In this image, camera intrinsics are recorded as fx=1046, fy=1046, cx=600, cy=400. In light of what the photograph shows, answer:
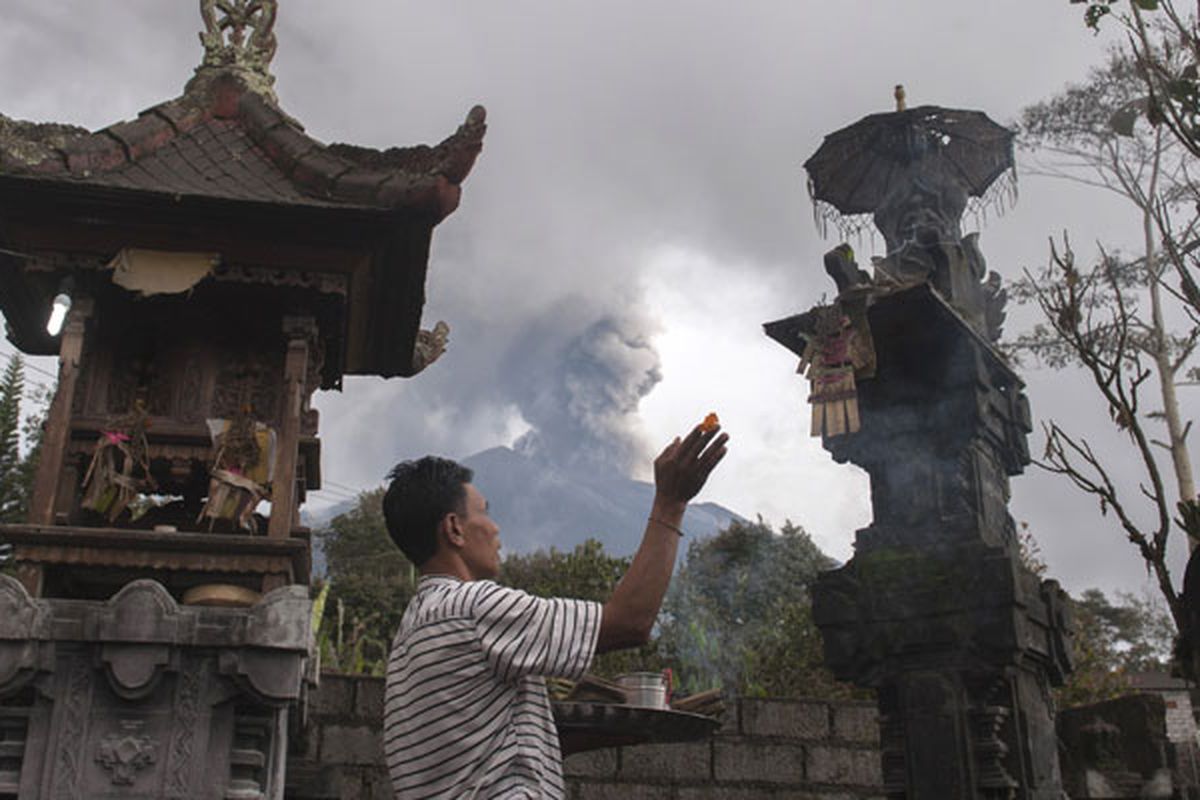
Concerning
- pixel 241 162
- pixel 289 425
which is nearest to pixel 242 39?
pixel 241 162

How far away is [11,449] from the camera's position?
72.7ft

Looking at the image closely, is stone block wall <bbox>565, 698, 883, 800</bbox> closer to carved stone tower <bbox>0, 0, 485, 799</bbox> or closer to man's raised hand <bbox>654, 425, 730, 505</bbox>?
carved stone tower <bbox>0, 0, 485, 799</bbox>

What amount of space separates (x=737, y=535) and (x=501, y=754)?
32257 mm

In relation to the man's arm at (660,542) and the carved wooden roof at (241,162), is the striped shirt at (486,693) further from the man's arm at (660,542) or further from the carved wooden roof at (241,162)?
the carved wooden roof at (241,162)

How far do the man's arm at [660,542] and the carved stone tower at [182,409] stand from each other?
3442 millimetres

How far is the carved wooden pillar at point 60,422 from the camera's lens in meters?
5.75

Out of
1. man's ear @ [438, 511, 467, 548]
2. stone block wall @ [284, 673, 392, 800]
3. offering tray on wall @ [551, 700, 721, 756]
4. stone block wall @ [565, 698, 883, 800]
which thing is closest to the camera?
man's ear @ [438, 511, 467, 548]

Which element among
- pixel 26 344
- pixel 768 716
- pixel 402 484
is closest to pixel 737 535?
pixel 768 716

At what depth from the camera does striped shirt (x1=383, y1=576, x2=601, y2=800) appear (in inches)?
97.6

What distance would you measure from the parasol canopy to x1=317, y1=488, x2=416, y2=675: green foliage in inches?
769

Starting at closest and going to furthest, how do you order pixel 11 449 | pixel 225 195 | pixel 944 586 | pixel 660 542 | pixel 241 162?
pixel 660 542 → pixel 225 195 → pixel 241 162 → pixel 944 586 → pixel 11 449

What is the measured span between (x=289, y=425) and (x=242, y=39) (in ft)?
10.7

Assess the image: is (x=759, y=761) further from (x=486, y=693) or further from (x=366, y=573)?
(x=366, y=573)

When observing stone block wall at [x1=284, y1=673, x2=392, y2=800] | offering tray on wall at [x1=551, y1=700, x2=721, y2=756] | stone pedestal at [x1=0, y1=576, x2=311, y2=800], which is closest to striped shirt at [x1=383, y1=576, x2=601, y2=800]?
offering tray on wall at [x1=551, y1=700, x2=721, y2=756]
